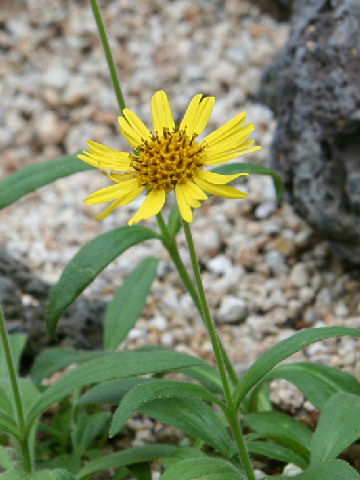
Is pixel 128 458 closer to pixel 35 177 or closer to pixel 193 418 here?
pixel 193 418

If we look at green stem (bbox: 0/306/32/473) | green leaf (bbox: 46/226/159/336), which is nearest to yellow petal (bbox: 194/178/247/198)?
green leaf (bbox: 46/226/159/336)

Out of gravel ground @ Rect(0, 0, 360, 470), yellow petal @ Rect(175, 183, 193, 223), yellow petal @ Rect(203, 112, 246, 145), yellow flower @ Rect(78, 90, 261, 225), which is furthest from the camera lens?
→ gravel ground @ Rect(0, 0, 360, 470)

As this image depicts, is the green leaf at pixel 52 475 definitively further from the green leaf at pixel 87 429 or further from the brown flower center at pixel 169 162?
the brown flower center at pixel 169 162

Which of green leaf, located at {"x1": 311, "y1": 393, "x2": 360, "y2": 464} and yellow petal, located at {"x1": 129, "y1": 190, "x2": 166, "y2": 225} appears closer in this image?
yellow petal, located at {"x1": 129, "y1": 190, "x2": 166, "y2": 225}

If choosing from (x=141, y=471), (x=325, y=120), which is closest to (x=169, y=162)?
(x=141, y=471)

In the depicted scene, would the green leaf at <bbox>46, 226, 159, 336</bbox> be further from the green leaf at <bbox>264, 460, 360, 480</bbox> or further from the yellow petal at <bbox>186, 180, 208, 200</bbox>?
the green leaf at <bbox>264, 460, 360, 480</bbox>

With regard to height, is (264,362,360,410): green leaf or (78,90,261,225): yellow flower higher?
(78,90,261,225): yellow flower
